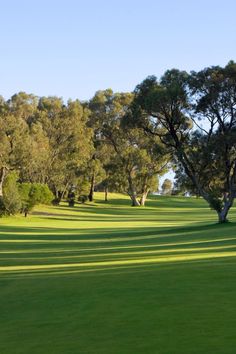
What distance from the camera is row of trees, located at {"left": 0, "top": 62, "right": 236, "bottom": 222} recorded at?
44.3 meters

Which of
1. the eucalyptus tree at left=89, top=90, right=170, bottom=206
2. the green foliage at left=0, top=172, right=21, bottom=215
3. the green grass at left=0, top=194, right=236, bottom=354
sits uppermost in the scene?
the eucalyptus tree at left=89, top=90, right=170, bottom=206

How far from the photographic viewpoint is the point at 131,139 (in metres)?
89.1

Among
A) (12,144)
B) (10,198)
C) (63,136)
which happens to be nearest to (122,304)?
(10,198)

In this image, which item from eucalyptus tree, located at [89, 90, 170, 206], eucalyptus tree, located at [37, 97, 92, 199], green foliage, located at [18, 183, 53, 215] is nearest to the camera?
green foliage, located at [18, 183, 53, 215]

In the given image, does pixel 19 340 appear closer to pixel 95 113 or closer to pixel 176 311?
pixel 176 311

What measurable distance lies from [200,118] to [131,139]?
4395cm

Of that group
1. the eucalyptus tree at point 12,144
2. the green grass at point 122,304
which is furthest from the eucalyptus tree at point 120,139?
the green grass at point 122,304

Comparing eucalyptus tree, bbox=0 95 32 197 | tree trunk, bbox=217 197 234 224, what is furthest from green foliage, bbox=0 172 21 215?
tree trunk, bbox=217 197 234 224

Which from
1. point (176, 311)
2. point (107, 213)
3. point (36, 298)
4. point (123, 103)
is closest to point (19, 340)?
point (176, 311)

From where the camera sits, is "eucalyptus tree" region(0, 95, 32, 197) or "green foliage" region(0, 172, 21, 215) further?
"eucalyptus tree" region(0, 95, 32, 197)

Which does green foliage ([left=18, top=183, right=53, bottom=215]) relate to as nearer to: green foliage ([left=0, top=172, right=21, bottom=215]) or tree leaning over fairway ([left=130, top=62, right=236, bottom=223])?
green foliage ([left=0, top=172, right=21, bottom=215])

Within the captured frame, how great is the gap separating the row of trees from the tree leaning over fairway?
8 centimetres

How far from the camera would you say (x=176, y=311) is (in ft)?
33.7

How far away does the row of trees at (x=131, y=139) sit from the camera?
44.3 meters
